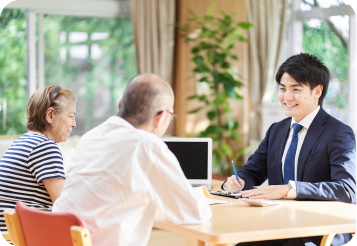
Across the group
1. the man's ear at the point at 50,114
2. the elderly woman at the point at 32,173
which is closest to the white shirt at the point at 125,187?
the elderly woman at the point at 32,173

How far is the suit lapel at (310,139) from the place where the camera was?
2141 mm

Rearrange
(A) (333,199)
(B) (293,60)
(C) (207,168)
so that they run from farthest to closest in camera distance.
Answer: (C) (207,168)
(B) (293,60)
(A) (333,199)

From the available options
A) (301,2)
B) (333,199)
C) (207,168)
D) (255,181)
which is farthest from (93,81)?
(333,199)

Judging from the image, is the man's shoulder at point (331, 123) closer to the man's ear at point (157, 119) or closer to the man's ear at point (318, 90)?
the man's ear at point (318, 90)

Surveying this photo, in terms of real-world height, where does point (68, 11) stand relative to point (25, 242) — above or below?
above

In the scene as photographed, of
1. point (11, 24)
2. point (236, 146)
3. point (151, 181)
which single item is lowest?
point (236, 146)

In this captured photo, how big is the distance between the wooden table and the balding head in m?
0.39

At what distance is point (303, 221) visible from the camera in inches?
61.2

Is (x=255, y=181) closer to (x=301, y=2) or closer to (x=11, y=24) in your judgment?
(x=301, y=2)

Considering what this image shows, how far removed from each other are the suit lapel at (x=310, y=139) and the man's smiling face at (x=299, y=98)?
0.08m

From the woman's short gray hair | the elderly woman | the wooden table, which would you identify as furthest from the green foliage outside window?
the elderly woman

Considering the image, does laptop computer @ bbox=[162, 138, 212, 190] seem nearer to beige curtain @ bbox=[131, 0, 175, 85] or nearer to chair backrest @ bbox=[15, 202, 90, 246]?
chair backrest @ bbox=[15, 202, 90, 246]

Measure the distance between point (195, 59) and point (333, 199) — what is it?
11.5 ft

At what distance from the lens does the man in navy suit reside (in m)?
1.96
